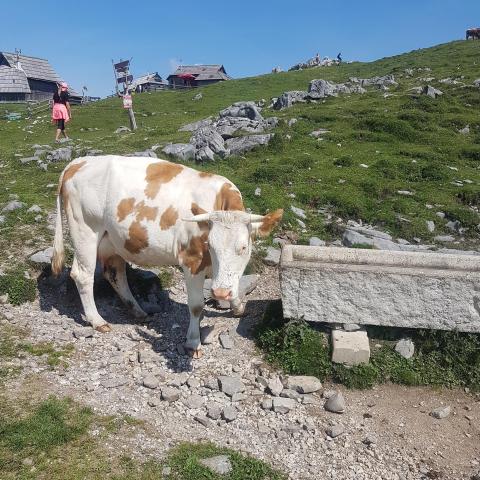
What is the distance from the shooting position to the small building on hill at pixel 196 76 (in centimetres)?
8631

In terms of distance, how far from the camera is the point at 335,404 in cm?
564

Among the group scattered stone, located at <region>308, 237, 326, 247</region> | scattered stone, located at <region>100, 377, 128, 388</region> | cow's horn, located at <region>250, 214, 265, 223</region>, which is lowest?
scattered stone, located at <region>100, 377, 128, 388</region>

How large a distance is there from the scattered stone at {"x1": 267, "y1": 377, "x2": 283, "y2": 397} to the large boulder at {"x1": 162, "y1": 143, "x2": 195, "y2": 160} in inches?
388

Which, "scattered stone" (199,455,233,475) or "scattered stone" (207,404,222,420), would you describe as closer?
"scattered stone" (199,455,233,475)

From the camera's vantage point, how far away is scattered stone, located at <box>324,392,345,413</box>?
5625 mm

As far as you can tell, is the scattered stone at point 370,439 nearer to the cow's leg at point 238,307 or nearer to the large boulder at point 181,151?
the cow's leg at point 238,307

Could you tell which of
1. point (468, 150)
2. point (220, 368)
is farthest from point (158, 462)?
point (468, 150)

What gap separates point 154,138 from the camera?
19.1 m

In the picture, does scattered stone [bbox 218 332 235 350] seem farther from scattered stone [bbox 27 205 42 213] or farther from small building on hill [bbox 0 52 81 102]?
small building on hill [bbox 0 52 81 102]

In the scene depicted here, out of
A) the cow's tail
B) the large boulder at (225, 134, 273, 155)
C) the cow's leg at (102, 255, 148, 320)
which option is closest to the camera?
the cow's tail

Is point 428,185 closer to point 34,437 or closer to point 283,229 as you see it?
point 283,229

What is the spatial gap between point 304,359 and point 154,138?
1470 cm

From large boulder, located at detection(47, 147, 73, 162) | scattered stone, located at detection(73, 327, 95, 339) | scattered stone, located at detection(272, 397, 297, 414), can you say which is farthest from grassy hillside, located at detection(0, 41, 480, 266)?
scattered stone, located at detection(272, 397, 297, 414)

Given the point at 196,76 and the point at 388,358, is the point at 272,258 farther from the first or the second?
the point at 196,76
